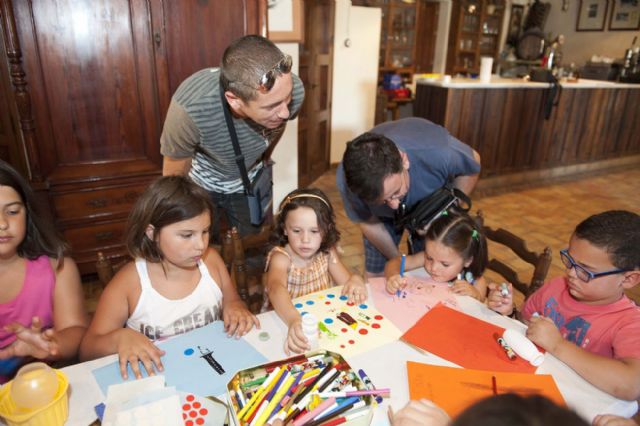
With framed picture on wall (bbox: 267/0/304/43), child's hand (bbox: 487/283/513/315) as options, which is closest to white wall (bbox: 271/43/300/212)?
framed picture on wall (bbox: 267/0/304/43)

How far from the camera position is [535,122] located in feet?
15.9

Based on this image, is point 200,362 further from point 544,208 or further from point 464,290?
point 544,208

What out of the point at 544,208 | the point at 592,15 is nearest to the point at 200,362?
the point at 544,208

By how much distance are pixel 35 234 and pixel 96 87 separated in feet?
4.71

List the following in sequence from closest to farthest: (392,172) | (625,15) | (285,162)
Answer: (392,172) → (285,162) → (625,15)

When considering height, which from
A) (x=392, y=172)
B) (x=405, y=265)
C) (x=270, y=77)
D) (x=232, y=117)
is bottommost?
(x=405, y=265)

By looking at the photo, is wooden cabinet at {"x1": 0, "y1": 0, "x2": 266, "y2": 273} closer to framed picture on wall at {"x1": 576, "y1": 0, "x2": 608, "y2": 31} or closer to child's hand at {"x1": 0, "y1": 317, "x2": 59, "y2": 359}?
child's hand at {"x1": 0, "y1": 317, "x2": 59, "y2": 359}

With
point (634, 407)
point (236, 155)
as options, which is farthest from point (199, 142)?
point (634, 407)

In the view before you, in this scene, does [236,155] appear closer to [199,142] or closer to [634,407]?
[199,142]

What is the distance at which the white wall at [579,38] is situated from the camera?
22.3 feet

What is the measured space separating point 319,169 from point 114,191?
2.78 metres

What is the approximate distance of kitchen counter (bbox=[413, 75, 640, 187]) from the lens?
442cm

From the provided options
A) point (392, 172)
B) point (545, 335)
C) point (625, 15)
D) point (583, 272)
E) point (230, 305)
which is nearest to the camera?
point (545, 335)

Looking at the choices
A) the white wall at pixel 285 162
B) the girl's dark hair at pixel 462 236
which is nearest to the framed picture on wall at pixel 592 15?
the white wall at pixel 285 162
